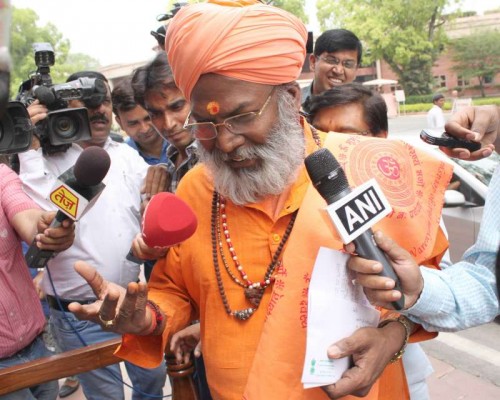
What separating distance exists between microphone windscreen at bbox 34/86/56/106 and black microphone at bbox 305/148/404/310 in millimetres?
1664

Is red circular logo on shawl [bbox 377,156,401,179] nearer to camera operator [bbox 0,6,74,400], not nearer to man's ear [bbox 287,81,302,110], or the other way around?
man's ear [bbox 287,81,302,110]

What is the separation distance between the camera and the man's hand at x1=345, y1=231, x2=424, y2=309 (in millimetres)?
1043

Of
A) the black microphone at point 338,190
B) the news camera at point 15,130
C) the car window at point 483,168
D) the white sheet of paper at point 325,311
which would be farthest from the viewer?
the car window at point 483,168

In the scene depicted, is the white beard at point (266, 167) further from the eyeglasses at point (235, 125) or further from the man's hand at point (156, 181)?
the man's hand at point (156, 181)

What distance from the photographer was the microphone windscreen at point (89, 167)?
5.54ft

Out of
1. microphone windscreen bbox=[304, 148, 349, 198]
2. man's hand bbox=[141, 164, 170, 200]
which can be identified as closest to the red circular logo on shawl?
microphone windscreen bbox=[304, 148, 349, 198]

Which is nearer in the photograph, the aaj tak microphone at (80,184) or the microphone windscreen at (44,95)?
the aaj tak microphone at (80,184)

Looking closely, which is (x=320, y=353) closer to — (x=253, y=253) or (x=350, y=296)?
(x=350, y=296)

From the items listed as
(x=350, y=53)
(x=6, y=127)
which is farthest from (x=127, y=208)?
(x=350, y=53)

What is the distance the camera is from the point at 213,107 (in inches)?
59.8

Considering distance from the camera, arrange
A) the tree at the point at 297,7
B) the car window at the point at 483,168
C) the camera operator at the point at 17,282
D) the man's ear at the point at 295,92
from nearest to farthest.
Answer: the man's ear at the point at 295,92
the camera operator at the point at 17,282
the car window at the point at 483,168
the tree at the point at 297,7

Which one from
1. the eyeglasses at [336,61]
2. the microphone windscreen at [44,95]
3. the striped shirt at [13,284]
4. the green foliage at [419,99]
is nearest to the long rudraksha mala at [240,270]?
the striped shirt at [13,284]

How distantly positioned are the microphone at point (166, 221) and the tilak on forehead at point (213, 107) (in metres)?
0.31

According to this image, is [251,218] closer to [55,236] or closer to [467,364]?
[55,236]
